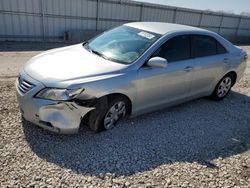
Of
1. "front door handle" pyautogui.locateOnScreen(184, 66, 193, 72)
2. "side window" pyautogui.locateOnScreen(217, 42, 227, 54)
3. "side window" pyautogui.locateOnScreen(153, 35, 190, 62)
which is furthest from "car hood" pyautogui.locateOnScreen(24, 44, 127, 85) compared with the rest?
"side window" pyautogui.locateOnScreen(217, 42, 227, 54)

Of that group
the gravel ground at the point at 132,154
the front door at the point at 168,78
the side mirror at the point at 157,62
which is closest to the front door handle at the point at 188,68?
the front door at the point at 168,78

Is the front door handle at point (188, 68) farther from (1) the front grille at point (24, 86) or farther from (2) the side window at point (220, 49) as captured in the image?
(1) the front grille at point (24, 86)

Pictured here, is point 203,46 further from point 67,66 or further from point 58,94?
point 58,94

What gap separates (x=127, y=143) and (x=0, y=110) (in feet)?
7.33

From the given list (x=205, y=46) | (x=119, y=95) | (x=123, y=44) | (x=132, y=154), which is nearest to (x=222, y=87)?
(x=205, y=46)

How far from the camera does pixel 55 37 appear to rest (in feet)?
43.5

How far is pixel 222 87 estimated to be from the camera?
5.87 m

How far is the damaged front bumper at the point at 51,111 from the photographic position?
11.0 feet

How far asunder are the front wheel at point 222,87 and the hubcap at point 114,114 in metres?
2.68

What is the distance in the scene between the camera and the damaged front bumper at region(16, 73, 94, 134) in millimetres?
3354

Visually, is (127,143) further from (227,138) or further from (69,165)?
(227,138)

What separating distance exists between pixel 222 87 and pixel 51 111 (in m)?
4.09

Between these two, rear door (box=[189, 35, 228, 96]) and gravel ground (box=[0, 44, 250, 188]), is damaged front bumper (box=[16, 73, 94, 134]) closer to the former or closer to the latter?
gravel ground (box=[0, 44, 250, 188])

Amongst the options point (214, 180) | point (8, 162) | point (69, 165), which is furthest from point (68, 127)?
point (214, 180)
